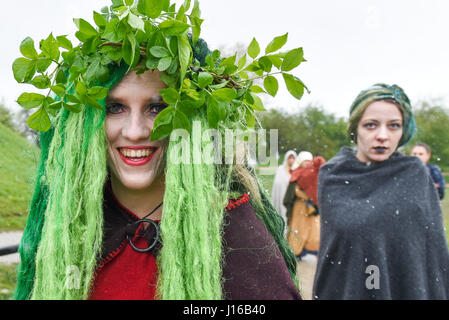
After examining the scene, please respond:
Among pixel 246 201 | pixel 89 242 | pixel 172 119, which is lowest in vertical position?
pixel 89 242

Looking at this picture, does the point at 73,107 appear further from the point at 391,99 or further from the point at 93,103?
the point at 391,99

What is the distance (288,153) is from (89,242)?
13.9ft

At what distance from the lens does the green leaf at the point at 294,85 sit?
1137 mm

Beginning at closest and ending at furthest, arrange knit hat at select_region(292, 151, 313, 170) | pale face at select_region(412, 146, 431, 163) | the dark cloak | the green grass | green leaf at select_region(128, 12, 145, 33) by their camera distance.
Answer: green leaf at select_region(128, 12, 145, 33)
the dark cloak
the green grass
pale face at select_region(412, 146, 431, 163)
knit hat at select_region(292, 151, 313, 170)

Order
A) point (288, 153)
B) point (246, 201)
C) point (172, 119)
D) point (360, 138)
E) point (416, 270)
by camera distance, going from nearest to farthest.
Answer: point (172, 119) < point (246, 201) < point (416, 270) < point (360, 138) < point (288, 153)

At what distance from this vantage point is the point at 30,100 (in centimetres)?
109

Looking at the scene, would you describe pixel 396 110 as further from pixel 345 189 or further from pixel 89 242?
pixel 89 242

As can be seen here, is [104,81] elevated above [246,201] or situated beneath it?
elevated above

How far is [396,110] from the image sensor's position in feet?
6.81

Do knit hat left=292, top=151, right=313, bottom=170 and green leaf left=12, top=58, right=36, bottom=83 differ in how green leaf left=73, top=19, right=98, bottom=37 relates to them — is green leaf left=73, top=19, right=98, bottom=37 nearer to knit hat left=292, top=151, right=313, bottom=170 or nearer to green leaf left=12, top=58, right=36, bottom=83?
green leaf left=12, top=58, right=36, bottom=83

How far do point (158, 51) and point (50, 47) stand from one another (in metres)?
0.28

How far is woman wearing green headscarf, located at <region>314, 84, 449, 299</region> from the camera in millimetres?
2039

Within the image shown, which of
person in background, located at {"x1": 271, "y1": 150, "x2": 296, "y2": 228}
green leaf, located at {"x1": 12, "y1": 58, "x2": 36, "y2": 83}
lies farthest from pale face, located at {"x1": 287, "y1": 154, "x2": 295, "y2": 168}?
green leaf, located at {"x1": 12, "y1": 58, "x2": 36, "y2": 83}

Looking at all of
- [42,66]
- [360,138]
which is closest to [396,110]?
[360,138]
